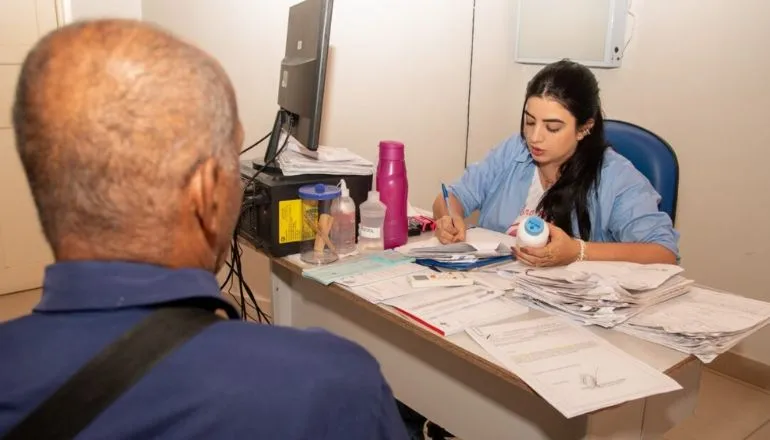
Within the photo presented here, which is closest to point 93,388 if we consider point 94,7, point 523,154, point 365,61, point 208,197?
point 208,197

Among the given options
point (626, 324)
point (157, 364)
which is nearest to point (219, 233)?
point (157, 364)

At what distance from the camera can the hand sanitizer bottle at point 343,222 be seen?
1.77 metres

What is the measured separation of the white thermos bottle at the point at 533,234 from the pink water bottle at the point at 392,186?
347mm

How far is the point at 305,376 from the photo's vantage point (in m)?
0.64

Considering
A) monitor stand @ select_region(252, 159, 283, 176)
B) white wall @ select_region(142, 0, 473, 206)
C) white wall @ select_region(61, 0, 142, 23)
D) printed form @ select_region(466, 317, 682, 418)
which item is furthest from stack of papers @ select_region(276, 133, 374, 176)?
white wall @ select_region(61, 0, 142, 23)

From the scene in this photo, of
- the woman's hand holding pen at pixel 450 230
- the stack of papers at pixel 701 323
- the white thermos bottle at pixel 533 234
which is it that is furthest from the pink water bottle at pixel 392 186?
the stack of papers at pixel 701 323

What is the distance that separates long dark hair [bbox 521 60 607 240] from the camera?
187 centimetres

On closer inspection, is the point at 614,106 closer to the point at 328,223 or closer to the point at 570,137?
the point at 570,137

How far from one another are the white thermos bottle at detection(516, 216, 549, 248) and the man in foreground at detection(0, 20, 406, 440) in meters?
0.99

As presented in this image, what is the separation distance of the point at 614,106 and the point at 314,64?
1.64m

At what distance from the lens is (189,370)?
1.99ft

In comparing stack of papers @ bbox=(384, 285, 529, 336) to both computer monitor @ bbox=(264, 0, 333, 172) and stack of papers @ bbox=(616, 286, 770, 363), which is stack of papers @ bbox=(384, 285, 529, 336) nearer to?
stack of papers @ bbox=(616, 286, 770, 363)

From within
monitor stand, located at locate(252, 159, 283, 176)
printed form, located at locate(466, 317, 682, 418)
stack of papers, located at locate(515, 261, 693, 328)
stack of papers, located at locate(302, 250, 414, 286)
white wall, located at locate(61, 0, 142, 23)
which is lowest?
printed form, located at locate(466, 317, 682, 418)

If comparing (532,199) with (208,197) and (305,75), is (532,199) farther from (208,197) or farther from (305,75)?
(208,197)
